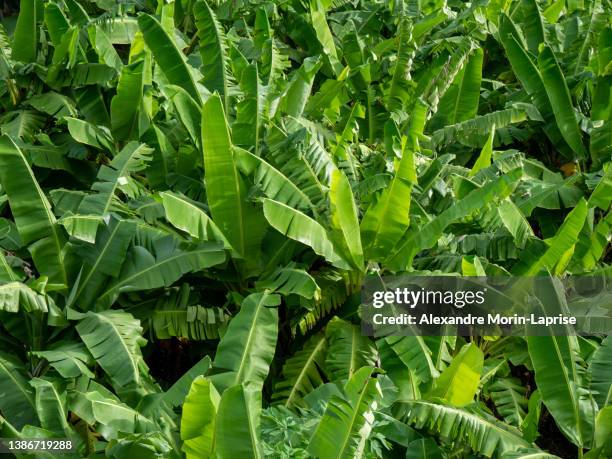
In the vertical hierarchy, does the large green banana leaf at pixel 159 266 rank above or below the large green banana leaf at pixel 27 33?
below

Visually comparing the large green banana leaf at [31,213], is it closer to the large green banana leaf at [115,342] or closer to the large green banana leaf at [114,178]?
the large green banana leaf at [114,178]

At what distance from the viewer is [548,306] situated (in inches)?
243

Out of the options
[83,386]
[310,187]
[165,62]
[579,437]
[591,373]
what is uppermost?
[165,62]

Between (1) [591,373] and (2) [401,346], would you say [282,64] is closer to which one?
(2) [401,346]

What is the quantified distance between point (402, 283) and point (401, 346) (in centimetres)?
54

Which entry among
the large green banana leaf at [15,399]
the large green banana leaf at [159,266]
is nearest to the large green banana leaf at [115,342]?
the large green banana leaf at [159,266]

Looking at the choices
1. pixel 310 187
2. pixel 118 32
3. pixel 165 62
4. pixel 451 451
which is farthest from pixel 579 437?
pixel 118 32

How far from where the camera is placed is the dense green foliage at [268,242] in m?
5.59

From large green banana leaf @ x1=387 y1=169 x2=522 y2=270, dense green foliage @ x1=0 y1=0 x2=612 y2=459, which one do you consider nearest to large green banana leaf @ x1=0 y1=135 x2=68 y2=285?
dense green foliage @ x1=0 y1=0 x2=612 y2=459

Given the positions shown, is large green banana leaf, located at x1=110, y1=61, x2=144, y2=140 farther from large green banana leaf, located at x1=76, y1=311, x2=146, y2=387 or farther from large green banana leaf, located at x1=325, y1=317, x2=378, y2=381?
large green banana leaf, located at x1=325, y1=317, x2=378, y2=381

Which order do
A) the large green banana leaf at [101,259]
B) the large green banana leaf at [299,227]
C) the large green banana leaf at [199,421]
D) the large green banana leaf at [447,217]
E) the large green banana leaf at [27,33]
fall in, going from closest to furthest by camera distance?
the large green banana leaf at [199,421] → the large green banana leaf at [299,227] → the large green banana leaf at [101,259] → the large green banana leaf at [447,217] → the large green banana leaf at [27,33]

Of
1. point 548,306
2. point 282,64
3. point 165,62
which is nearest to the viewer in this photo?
point 548,306

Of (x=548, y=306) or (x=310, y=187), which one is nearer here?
(x=548, y=306)

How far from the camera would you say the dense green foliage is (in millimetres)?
5590
